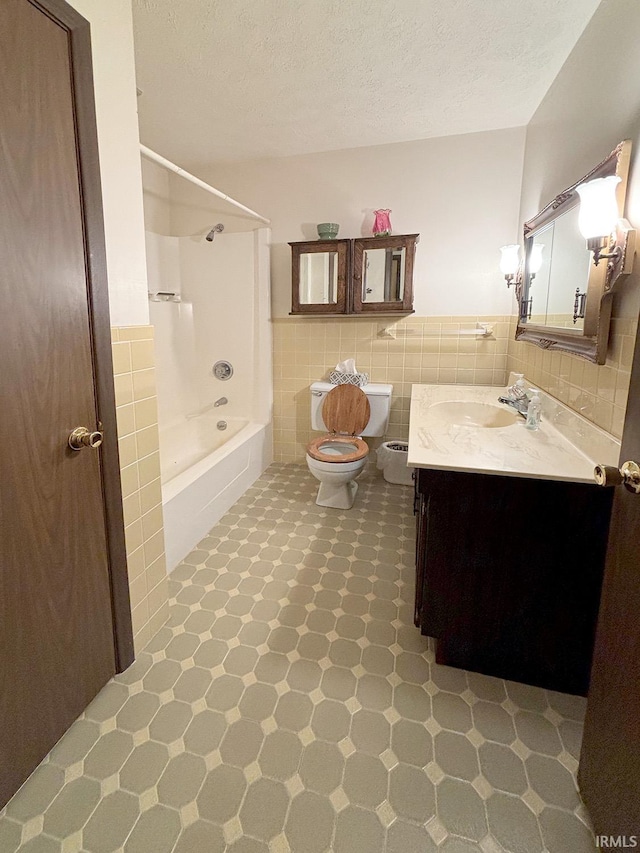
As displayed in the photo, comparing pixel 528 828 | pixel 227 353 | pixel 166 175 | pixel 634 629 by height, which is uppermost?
pixel 166 175

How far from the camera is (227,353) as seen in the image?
329 cm

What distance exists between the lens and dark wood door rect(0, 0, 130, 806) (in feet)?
3.19

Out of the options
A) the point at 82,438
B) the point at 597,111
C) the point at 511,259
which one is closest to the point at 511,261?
the point at 511,259

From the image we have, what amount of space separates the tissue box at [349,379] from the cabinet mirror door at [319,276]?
0.44 m

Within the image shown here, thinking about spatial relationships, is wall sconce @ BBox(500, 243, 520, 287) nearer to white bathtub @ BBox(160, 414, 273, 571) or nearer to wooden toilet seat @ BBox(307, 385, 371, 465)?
wooden toilet seat @ BBox(307, 385, 371, 465)

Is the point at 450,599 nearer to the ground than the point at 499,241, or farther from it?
nearer to the ground

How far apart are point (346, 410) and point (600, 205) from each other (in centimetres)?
192

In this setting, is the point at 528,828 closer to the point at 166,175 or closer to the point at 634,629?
the point at 634,629

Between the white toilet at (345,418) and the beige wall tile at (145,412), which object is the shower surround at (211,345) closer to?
the white toilet at (345,418)

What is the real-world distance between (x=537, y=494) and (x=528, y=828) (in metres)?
0.84

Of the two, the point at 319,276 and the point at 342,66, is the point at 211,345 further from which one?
the point at 342,66

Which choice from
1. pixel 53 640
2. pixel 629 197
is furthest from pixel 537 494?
pixel 53 640

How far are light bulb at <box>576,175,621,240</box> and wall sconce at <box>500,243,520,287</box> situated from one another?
1131 mm

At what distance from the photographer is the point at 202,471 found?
230 cm
